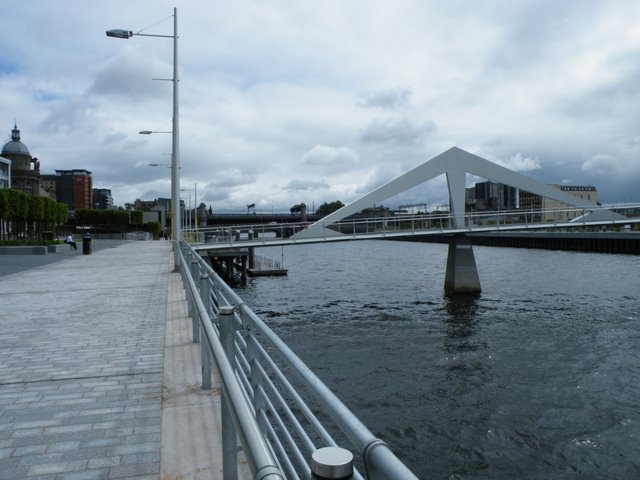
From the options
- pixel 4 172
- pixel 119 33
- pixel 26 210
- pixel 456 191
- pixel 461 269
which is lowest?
pixel 461 269

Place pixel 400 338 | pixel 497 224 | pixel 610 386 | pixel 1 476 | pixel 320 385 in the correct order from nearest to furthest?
1. pixel 320 385
2. pixel 1 476
3. pixel 610 386
4. pixel 400 338
5. pixel 497 224

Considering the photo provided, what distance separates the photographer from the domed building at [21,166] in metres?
128

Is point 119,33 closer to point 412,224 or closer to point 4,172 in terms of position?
point 412,224

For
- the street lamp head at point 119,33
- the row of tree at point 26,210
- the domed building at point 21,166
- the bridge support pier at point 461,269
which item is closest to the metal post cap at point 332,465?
the street lamp head at point 119,33

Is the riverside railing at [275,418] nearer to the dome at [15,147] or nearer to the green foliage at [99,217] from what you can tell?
the green foliage at [99,217]

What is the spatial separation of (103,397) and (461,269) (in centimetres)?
3200

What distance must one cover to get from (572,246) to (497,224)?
45.7m

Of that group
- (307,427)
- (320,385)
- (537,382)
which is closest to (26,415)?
(320,385)

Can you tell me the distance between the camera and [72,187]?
190250 millimetres

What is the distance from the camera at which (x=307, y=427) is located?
36.6 ft

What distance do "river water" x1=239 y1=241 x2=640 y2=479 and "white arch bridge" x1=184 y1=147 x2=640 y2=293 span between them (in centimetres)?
343

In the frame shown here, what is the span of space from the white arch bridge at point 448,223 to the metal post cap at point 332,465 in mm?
31174

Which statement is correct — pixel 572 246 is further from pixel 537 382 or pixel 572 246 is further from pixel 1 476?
pixel 1 476

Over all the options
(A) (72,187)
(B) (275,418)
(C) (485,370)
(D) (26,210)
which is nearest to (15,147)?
(A) (72,187)
